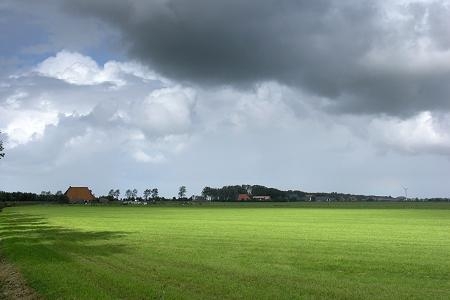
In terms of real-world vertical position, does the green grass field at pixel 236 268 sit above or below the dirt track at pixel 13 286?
above

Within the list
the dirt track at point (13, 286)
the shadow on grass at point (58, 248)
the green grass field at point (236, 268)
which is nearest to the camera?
the green grass field at point (236, 268)

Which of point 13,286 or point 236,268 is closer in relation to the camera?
point 13,286

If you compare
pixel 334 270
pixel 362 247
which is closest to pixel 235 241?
pixel 362 247

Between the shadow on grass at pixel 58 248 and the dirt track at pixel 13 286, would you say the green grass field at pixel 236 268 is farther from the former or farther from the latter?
the dirt track at pixel 13 286

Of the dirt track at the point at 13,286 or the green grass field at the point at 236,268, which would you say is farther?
the dirt track at the point at 13,286


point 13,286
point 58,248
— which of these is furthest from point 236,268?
point 58,248

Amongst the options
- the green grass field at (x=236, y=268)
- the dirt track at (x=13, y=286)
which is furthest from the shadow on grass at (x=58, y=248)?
the dirt track at (x=13, y=286)

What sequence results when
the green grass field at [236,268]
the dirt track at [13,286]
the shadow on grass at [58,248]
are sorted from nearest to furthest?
the green grass field at [236,268] → the dirt track at [13,286] → the shadow on grass at [58,248]

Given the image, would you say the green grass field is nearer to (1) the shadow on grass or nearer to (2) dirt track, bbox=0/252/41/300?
(1) the shadow on grass

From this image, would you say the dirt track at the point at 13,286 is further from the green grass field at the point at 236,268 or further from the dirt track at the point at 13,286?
the green grass field at the point at 236,268

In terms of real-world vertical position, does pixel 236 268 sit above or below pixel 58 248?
below

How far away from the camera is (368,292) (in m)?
16.6

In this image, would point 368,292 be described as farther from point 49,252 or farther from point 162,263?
point 49,252

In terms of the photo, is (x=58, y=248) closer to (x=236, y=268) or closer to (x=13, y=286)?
(x=13, y=286)
